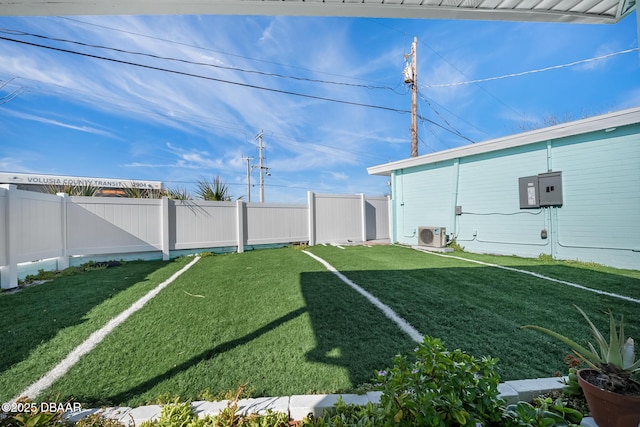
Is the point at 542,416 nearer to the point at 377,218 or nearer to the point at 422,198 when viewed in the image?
the point at 422,198

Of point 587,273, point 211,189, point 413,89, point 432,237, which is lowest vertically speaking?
point 587,273

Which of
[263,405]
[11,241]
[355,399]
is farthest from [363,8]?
[11,241]

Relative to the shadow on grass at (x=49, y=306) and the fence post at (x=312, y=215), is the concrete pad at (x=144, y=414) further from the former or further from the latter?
the fence post at (x=312, y=215)

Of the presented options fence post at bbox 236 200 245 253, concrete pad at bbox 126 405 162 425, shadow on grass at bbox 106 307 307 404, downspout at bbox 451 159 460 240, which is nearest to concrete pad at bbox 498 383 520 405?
shadow on grass at bbox 106 307 307 404

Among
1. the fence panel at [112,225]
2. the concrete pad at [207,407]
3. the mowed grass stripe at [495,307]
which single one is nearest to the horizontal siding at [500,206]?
the mowed grass stripe at [495,307]

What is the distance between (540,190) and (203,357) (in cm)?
768

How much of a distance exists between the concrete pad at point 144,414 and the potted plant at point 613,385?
2288mm

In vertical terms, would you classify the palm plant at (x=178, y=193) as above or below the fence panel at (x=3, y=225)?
above

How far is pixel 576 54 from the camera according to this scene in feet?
26.3

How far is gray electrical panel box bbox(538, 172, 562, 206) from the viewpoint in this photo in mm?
5828

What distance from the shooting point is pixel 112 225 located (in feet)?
20.5

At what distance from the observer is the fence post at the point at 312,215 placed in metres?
9.02

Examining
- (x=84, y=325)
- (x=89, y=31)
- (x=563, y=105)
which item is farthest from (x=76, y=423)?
(x=563, y=105)

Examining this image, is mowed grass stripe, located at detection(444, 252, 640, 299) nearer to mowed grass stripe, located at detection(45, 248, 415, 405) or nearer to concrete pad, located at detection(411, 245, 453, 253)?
concrete pad, located at detection(411, 245, 453, 253)
